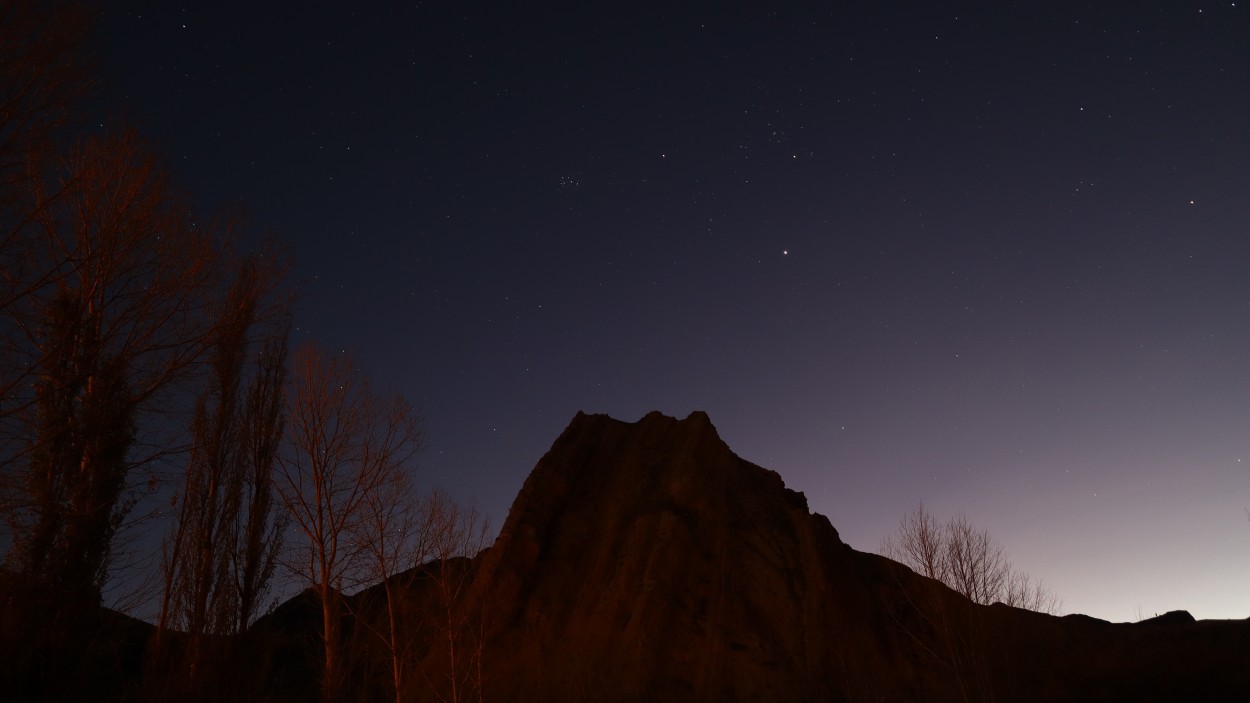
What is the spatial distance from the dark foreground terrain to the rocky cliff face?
8cm

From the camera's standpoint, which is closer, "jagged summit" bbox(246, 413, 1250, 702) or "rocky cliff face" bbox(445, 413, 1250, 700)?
"jagged summit" bbox(246, 413, 1250, 702)

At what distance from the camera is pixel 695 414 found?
35.7 m

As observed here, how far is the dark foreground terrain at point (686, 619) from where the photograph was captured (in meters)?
25.0

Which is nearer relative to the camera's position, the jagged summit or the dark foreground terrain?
the dark foreground terrain

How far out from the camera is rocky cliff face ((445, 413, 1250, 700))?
25.7m

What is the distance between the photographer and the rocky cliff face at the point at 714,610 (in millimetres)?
25656

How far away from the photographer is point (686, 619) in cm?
2716

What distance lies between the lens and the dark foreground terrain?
25047mm

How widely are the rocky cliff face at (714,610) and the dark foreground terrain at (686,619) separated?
0.08m

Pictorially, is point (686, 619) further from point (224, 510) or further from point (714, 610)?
point (224, 510)

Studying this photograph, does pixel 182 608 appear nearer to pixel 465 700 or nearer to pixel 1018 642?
pixel 465 700

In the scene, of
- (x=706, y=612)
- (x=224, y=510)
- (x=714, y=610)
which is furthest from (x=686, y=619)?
(x=224, y=510)

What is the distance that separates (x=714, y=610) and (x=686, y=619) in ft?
3.93

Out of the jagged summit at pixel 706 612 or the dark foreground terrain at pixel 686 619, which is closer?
the dark foreground terrain at pixel 686 619
